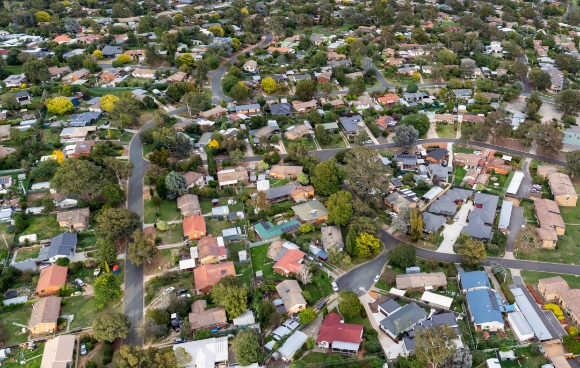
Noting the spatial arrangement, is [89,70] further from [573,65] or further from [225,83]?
[573,65]

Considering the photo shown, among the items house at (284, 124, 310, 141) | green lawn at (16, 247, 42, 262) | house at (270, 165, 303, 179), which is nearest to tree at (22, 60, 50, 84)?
green lawn at (16, 247, 42, 262)

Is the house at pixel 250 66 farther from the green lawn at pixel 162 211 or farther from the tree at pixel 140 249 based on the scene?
the tree at pixel 140 249

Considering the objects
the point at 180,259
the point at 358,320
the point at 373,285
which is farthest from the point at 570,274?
the point at 180,259

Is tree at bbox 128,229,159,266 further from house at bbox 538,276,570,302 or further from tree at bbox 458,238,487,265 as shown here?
house at bbox 538,276,570,302

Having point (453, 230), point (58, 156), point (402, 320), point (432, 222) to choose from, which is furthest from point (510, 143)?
point (58, 156)

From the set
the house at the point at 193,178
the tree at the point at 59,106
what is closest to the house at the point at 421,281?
the house at the point at 193,178

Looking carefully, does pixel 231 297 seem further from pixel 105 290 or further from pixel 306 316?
pixel 105 290
